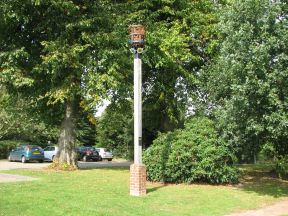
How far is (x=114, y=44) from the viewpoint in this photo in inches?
848

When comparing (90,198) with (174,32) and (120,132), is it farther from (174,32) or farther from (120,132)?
(120,132)

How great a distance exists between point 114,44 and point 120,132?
119ft

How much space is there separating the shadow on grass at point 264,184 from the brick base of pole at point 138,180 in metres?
4.61

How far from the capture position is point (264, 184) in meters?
19.3

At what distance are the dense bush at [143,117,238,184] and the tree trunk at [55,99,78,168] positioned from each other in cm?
593

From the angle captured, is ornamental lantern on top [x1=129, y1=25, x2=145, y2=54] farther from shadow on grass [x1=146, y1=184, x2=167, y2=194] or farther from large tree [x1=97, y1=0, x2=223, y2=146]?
large tree [x1=97, y1=0, x2=223, y2=146]

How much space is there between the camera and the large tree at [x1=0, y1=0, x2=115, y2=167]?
20641mm

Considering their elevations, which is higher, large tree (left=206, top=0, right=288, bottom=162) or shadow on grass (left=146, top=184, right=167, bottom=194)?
large tree (left=206, top=0, right=288, bottom=162)

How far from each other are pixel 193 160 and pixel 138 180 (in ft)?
13.4

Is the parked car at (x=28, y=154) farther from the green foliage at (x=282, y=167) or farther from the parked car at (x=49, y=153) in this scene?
the green foliage at (x=282, y=167)

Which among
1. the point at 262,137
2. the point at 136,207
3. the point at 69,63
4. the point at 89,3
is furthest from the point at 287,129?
the point at 89,3

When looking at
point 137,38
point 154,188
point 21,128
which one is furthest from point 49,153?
point 137,38

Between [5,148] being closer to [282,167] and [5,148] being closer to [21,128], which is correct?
[21,128]

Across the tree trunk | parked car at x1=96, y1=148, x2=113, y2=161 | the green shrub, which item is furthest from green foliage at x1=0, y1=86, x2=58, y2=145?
parked car at x1=96, y1=148, x2=113, y2=161
